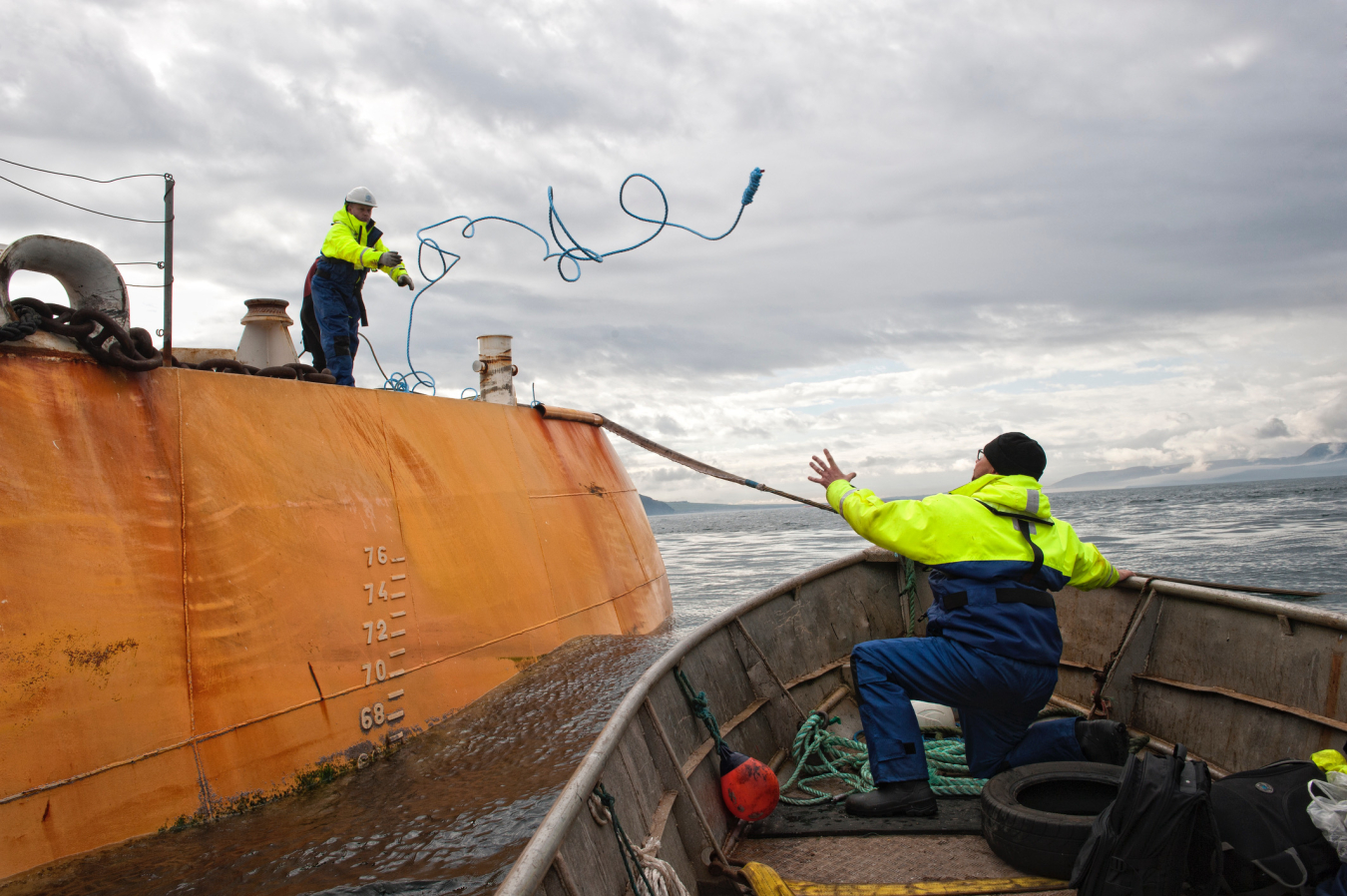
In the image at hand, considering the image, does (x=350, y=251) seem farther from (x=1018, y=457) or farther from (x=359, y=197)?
(x=1018, y=457)

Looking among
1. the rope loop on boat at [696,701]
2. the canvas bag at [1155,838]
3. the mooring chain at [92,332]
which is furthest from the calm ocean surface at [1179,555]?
the canvas bag at [1155,838]

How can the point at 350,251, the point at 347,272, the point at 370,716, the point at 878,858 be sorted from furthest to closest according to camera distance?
the point at 347,272 < the point at 350,251 < the point at 370,716 < the point at 878,858

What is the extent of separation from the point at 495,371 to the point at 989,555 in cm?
631

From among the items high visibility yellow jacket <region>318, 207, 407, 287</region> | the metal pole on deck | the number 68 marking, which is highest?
high visibility yellow jacket <region>318, 207, 407, 287</region>

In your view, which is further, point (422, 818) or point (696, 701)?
point (422, 818)

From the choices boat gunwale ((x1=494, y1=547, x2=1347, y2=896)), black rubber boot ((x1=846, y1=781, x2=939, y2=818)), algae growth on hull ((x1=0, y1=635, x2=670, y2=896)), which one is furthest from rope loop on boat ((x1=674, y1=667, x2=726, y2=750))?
algae growth on hull ((x1=0, y1=635, x2=670, y2=896))

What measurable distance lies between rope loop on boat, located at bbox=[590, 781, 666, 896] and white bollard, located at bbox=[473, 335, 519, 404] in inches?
256

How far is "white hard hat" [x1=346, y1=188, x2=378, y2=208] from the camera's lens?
7230 millimetres

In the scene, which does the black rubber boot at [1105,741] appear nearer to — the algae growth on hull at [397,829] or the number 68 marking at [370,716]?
the algae growth on hull at [397,829]

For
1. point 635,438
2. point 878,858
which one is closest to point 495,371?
point 635,438

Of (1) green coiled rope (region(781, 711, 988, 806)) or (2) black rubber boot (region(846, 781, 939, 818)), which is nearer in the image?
(2) black rubber boot (region(846, 781, 939, 818))

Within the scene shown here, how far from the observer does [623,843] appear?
8.48 feet

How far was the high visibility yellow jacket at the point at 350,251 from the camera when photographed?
7051 millimetres

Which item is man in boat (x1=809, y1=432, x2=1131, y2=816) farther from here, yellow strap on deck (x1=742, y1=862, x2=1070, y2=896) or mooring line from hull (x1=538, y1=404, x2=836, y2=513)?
mooring line from hull (x1=538, y1=404, x2=836, y2=513)
